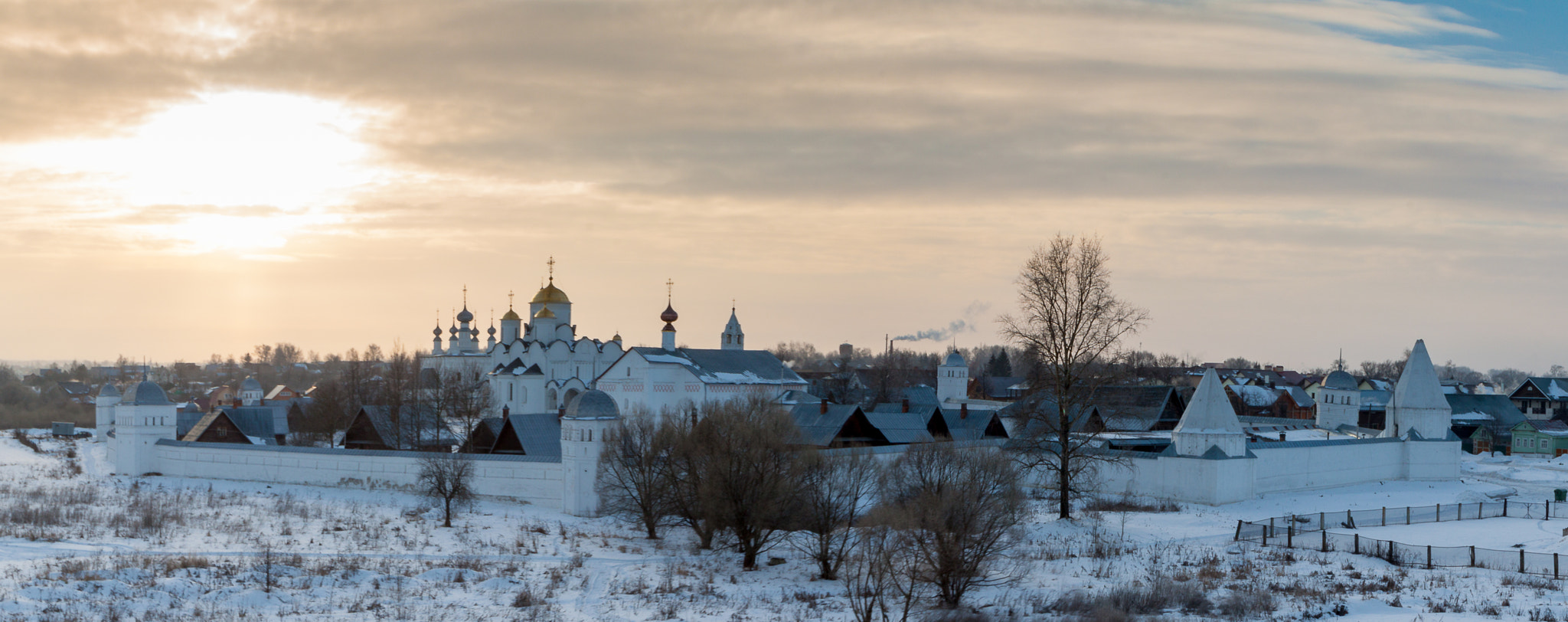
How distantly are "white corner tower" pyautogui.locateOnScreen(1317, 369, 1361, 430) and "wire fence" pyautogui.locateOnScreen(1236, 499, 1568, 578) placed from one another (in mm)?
19600

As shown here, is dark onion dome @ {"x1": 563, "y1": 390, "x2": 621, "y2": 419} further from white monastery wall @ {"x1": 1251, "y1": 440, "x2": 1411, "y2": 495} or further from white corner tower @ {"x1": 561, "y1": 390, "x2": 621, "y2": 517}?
white monastery wall @ {"x1": 1251, "y1": 440, "x2": 1411, "y2": 495}

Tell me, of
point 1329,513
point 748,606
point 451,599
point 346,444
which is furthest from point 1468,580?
point 346,444

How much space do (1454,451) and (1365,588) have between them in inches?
944

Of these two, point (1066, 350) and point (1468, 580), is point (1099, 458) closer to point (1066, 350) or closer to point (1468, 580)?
point (1066, 350)

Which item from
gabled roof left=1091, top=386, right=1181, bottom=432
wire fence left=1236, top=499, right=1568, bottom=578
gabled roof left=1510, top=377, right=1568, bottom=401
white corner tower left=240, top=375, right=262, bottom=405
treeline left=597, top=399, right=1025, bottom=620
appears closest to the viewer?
treeline left=597, top=399, right=1025, bottom=620

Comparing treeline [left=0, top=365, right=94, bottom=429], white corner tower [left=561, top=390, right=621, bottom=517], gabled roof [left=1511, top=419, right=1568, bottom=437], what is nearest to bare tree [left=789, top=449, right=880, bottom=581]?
white corner tower [left=561, top=390, right=621, bottom=517]

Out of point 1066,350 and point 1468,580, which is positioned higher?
point 1066,350

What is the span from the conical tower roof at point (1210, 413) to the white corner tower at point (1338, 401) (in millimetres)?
22757

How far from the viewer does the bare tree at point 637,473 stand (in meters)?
26.8

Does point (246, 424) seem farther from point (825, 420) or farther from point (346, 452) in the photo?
point (825, 420)

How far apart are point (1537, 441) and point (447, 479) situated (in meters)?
55.2

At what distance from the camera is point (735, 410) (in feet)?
86.6

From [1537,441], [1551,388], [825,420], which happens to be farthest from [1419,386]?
[1551,388]

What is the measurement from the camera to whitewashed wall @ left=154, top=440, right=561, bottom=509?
30.4 metres
